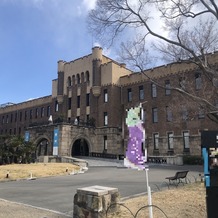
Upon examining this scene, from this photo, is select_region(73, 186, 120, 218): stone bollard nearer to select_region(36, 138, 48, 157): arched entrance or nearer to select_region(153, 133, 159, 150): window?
select_region(153, 133, 159, 150): window

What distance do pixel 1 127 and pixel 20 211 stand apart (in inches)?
2587

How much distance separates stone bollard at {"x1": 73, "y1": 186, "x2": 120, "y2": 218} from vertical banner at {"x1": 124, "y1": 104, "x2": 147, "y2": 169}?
1099 millimetres

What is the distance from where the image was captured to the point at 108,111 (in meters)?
45.6

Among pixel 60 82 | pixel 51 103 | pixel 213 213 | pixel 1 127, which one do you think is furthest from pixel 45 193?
pixel 1 127

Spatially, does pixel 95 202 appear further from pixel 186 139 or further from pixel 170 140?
pixel 170 140

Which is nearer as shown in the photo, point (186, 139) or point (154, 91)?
point (186, 139)

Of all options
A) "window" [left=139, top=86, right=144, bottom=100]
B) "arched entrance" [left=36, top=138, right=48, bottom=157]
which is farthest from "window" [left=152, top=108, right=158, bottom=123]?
"arched entrance" [left=36, top=138, right=48, bottom=157]

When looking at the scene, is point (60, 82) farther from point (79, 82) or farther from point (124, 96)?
point (124, 96)

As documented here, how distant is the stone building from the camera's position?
127 feet

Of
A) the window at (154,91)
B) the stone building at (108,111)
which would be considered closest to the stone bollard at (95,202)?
the stone building at (108,111)

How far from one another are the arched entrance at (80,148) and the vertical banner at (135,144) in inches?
1531

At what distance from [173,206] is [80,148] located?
39239mm

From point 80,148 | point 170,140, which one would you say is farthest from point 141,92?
point 80,148

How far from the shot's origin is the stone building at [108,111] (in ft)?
127
